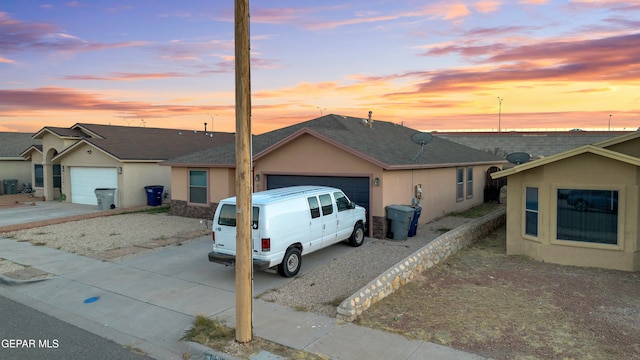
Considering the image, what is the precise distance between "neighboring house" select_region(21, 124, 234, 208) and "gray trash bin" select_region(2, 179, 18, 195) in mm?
3047

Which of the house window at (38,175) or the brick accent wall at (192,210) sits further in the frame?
the house window at (38,175)

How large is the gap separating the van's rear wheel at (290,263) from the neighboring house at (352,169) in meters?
4.70

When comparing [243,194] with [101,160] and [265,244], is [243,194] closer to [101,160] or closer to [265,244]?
[265,244]

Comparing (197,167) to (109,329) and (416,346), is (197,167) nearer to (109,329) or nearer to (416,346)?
(109,329)

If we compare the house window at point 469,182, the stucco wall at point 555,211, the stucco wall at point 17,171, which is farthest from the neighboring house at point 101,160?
the stucco wall at point 555,211

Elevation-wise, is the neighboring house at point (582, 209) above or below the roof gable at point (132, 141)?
below

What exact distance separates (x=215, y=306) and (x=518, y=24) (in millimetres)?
13826

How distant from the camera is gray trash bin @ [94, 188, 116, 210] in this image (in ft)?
72.7

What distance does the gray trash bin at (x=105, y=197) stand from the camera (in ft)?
72.7

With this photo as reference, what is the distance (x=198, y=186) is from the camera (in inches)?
779

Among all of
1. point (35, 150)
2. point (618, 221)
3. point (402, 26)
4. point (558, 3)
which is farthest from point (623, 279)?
point (35, 150)

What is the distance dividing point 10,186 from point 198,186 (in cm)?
2059

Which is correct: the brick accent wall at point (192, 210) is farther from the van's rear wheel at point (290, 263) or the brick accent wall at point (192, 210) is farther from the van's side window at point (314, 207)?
the van's rear wheel at point (290, 263)

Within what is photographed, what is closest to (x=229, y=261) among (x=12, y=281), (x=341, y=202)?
(x=341, y=202)
